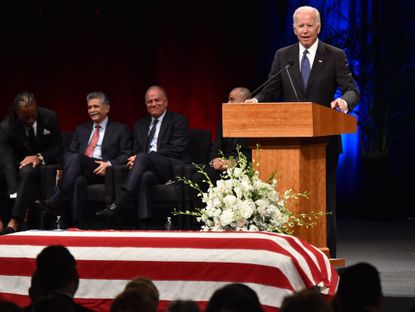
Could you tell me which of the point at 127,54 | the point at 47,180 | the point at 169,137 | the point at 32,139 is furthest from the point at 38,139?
the point at 127,54

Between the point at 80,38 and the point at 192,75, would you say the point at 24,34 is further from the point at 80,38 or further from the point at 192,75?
the point at 192,75

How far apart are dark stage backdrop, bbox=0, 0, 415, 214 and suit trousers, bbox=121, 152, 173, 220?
8.07ft

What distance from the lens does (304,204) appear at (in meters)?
5.69

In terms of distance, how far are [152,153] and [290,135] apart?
289 centimetres

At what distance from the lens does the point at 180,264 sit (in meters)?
5.02

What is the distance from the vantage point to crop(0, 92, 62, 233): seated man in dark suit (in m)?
8.11

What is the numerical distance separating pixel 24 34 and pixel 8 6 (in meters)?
0.33

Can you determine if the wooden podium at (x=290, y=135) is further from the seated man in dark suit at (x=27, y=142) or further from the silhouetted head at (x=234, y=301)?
the seated man in dark suit at (x=27, y=142)

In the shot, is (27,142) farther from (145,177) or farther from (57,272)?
(57,272)

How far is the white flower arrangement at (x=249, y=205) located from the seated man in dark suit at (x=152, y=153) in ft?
7.87

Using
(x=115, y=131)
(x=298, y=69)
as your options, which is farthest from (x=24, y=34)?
(x=298, y=69)

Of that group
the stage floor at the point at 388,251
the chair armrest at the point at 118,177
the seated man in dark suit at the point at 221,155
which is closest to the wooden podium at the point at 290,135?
the stage floor at the point at 388,251

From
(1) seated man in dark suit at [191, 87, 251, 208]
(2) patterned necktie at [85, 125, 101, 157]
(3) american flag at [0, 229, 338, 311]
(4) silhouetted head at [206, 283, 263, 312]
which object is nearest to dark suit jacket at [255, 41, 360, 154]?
(3) american flag at [0, 229, 338, 311]

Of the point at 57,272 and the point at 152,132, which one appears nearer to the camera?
the point at 57,272
